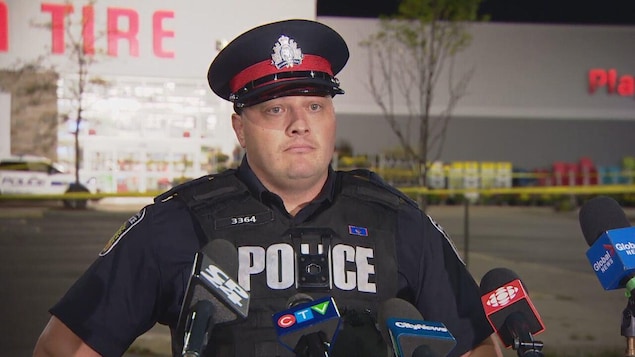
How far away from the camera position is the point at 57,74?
639 cm

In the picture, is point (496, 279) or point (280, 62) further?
point (280, 62)

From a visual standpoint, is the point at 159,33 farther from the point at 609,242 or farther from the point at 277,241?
the point at 609,242

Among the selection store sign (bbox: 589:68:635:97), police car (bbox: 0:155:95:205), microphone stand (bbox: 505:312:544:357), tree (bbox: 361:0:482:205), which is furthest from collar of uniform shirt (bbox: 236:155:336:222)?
store sign (bbox: 589:68:635:97)

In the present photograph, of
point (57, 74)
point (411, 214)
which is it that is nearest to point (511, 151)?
point (57, 74)

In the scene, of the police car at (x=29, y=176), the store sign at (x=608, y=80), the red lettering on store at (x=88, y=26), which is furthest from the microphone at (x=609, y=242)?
the store sign at (x=608, y=80)

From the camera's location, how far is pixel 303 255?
1905 mm

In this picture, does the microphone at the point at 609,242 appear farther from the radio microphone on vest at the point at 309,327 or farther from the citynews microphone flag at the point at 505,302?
the radio microphone on vest at the point at 309,327

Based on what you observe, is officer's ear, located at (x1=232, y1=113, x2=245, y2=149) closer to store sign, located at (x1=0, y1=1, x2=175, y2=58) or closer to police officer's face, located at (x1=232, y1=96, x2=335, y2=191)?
police officer's face, located at (x1=232, y1=96, x2=335, y2=191)

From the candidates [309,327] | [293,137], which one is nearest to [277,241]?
[293,137]

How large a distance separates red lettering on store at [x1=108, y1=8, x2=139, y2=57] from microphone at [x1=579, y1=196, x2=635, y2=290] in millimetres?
5358

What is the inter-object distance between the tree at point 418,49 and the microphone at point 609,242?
268 inches

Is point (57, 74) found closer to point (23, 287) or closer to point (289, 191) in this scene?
point (23, 287)

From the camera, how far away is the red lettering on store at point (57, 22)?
6.30 m

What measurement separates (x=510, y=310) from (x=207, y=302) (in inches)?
26.1
